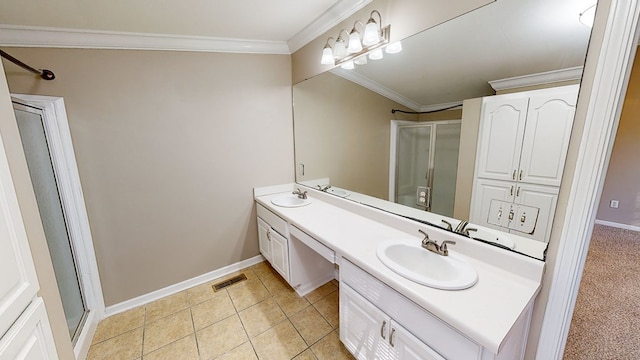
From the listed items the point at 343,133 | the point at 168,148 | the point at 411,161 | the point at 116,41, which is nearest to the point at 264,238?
the point at 168,148

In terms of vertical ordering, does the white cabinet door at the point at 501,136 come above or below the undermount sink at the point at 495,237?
above

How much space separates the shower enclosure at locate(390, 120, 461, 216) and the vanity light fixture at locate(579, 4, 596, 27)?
556mm

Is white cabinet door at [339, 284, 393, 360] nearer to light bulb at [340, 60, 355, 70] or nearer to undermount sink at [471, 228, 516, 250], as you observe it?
undermount sink at [471, 228, 516, 250]

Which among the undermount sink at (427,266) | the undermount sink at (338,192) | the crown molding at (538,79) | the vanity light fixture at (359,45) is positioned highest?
the vanity light fixture at (359,45)

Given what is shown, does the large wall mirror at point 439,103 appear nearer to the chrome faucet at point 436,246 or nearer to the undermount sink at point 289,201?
the chrome faucet at point 436,246

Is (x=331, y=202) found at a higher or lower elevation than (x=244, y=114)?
lower

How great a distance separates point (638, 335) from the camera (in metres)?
1.53

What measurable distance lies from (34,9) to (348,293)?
2437mm

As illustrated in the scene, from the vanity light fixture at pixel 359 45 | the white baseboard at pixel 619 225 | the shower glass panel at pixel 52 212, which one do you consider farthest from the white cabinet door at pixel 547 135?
the white baseboard at pixel 619 225

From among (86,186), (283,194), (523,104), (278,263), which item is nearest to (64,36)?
(86,186)

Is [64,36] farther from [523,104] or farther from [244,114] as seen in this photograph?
[523,104]

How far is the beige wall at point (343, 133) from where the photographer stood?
6.07 ft

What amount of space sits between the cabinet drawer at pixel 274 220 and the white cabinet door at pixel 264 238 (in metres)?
0.07

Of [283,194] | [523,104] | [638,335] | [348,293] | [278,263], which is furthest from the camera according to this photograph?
[283,194]
